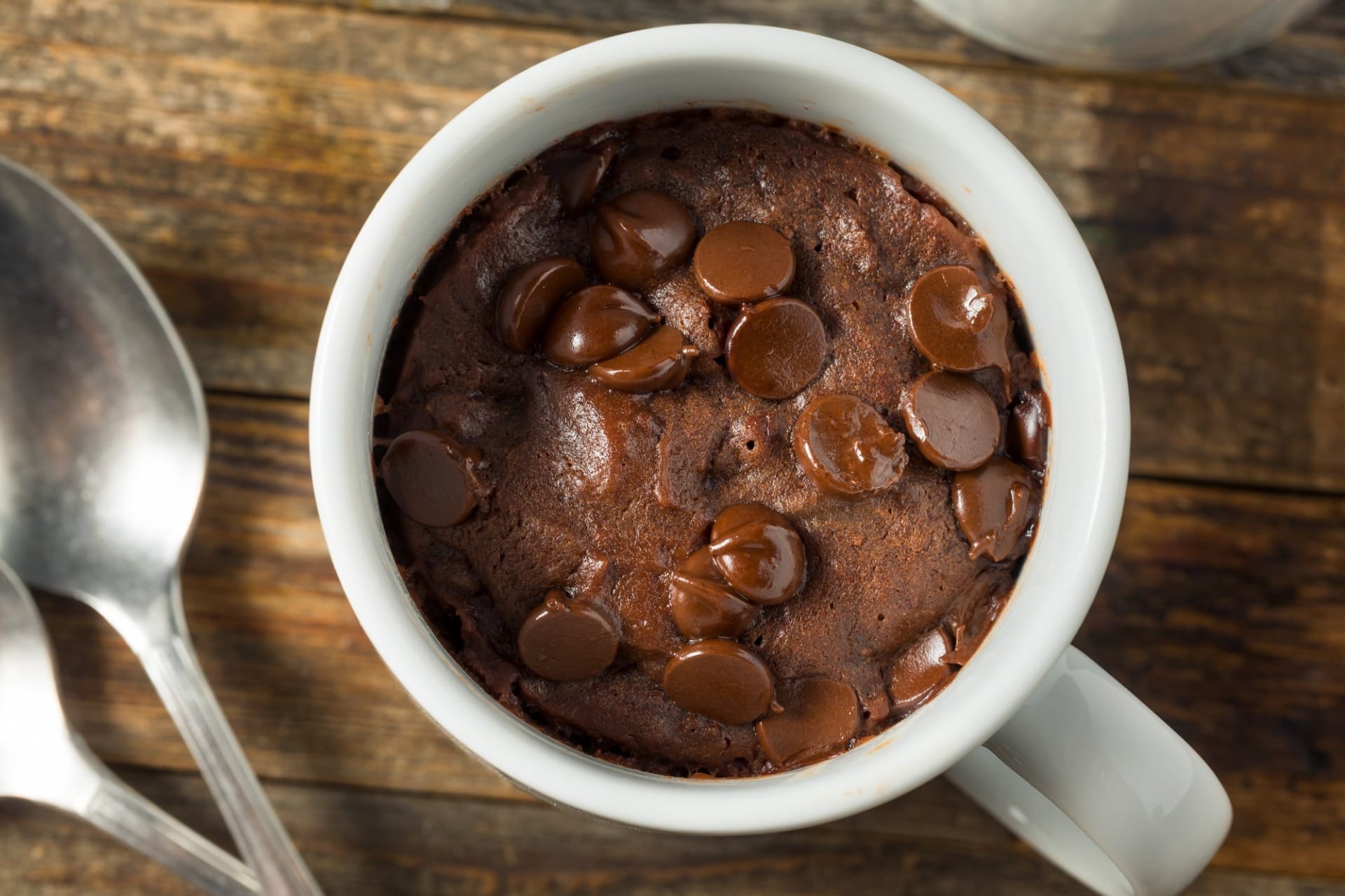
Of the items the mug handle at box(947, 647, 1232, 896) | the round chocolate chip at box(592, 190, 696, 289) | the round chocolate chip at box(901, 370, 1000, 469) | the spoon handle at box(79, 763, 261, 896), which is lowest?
the spoon handle at box(79, 763, 261, 896)

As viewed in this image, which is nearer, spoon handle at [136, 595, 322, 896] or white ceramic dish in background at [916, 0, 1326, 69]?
white ceramic dish in background at [916, 0, 1326, 69]

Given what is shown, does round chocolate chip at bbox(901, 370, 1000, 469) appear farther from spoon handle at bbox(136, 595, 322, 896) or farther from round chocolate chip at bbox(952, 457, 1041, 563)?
spoon handle at bbox(136, 595, 322, 896)

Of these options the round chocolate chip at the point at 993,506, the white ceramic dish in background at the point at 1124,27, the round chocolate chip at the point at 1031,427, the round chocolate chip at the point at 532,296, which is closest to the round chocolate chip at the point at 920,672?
the round chocolate chip at the point at 993,506

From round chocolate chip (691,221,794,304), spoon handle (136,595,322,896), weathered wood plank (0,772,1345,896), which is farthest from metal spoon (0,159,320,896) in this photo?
round chocolate chip (691,221,794,304)

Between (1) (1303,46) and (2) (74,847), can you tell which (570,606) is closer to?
(2) (74,847)

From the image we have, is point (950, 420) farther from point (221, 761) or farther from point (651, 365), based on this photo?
point (221, 761)

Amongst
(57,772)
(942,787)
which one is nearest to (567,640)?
(942,787)
